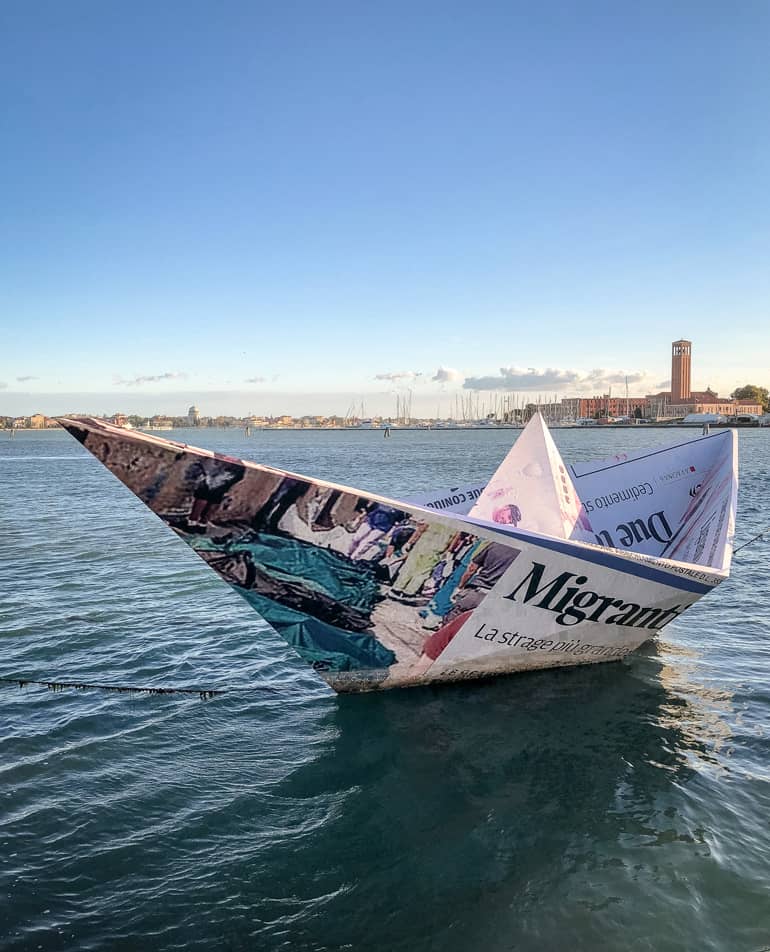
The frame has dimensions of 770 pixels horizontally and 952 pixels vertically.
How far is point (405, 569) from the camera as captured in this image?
27.0 feet

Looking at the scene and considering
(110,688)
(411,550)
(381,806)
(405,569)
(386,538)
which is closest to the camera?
(381,806)

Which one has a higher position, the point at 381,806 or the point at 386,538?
the point at 386,538

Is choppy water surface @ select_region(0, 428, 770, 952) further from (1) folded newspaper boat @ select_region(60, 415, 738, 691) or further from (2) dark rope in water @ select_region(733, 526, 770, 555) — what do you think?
(2) dark rope in water @ select_region(733, 526, 770, 555)

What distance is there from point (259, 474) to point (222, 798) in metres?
3.27

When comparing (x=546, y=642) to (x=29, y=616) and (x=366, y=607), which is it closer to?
(x=366, y=607)

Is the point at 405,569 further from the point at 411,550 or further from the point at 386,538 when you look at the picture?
the point at 386,538

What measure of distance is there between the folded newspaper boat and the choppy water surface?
0.61 m

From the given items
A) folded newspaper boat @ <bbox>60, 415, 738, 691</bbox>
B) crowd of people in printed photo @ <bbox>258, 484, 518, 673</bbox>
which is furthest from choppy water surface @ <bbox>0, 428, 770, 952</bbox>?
crowd of people in printed photo @ <bbox>258, 484, 518, 673</bbox>

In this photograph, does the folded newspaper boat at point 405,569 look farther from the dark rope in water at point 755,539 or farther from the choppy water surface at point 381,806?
the dark rope in water at point 755,539

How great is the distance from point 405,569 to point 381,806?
2.58 metres

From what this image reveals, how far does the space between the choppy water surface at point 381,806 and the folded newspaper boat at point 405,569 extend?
605 millimetres

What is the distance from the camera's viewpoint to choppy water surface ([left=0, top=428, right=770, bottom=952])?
17.2 ft

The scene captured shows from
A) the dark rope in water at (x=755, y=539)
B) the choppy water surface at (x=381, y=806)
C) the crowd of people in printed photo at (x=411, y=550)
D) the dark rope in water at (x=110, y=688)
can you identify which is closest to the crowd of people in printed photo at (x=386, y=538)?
the crowd of people in printed photo at (x=411, y=550)

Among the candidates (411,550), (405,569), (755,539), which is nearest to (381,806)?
(405,569)
